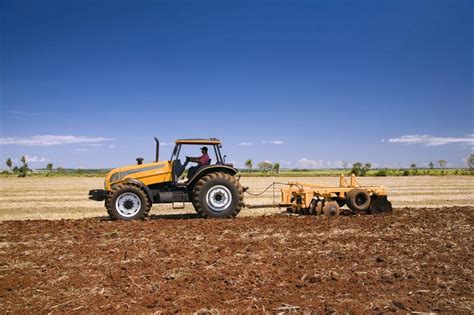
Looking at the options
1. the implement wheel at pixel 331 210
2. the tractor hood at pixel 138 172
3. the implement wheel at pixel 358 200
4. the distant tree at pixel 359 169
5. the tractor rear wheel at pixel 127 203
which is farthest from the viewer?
the distant tree at pixel 359 169

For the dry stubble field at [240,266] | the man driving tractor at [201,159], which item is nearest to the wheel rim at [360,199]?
the dry stubble field at [240,266]

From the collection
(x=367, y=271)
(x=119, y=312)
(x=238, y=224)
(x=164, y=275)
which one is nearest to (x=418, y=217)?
(x=238, y=224)

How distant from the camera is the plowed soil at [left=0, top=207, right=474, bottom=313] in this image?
5.07 meters

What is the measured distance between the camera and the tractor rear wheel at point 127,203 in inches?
444

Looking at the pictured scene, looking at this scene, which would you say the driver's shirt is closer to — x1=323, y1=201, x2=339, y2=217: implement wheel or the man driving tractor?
the man driving tractor

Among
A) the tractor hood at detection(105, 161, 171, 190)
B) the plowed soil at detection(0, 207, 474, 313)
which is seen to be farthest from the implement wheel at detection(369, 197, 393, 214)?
the tractor hood at detection(105, 161, 171, 190)

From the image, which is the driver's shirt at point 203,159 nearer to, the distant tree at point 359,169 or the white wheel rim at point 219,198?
the white wheel rim at point 219,198

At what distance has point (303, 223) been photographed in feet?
34.9

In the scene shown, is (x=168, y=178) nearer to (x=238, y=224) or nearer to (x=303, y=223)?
(x=238, y=224)

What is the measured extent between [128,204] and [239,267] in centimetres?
587

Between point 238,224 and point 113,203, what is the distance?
367cm

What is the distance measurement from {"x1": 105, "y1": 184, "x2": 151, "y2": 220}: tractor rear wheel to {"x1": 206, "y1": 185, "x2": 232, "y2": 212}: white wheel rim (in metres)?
1.83

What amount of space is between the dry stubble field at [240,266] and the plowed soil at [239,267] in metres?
0.02

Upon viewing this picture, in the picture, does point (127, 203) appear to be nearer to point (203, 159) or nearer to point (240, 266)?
point (203, 159)
